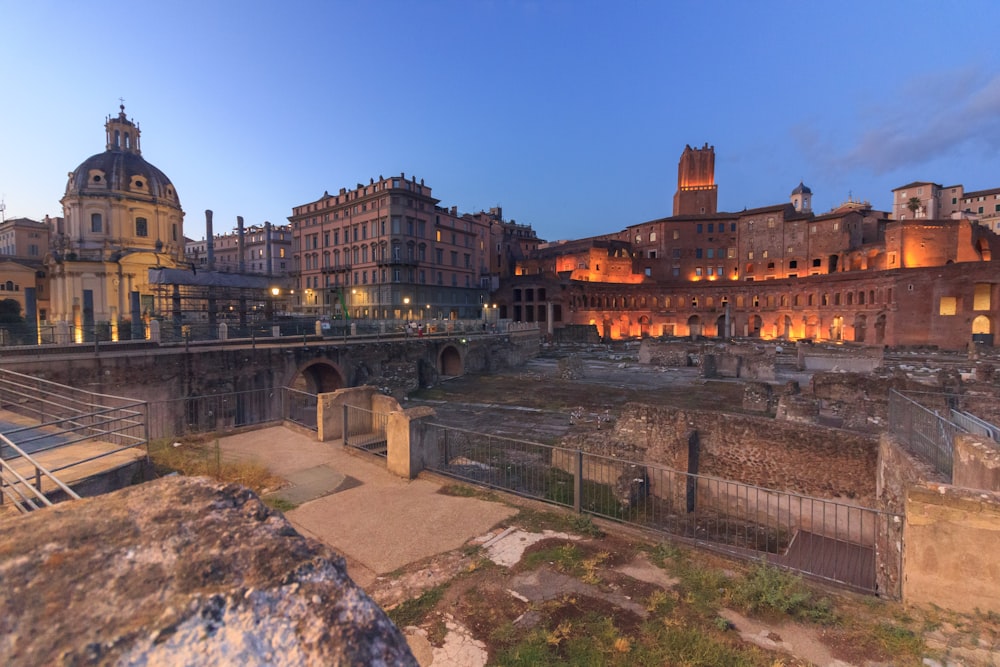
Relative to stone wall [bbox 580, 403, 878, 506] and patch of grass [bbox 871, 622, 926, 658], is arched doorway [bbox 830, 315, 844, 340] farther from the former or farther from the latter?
patch of grass [bbox 871, 622, 926, 658]

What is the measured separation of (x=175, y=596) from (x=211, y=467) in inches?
315

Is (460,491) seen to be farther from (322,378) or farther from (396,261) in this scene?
(396,261)

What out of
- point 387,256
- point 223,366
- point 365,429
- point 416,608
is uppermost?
point 387,256

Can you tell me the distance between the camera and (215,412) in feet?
67.8

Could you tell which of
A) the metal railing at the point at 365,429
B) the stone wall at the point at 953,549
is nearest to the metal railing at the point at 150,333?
the metal railing at the point at 365,429

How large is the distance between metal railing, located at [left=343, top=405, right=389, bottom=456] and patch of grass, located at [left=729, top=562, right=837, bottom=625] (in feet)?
25.2

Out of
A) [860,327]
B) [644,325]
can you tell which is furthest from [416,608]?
[644,325]

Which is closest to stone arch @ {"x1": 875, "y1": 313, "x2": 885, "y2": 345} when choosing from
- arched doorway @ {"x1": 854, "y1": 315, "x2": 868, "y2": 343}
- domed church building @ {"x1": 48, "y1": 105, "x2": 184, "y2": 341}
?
arched doorway @ {"x1": 854, "y1": 315, "x2": 868, "y2": 343}

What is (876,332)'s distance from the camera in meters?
52.3

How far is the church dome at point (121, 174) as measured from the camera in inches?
1961

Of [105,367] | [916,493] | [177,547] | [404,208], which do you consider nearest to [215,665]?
[177,547]

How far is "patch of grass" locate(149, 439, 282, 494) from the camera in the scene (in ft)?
27.6

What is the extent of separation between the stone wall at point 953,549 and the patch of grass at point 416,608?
5.24 meters

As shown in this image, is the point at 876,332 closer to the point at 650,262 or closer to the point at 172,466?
the point at 650,262
